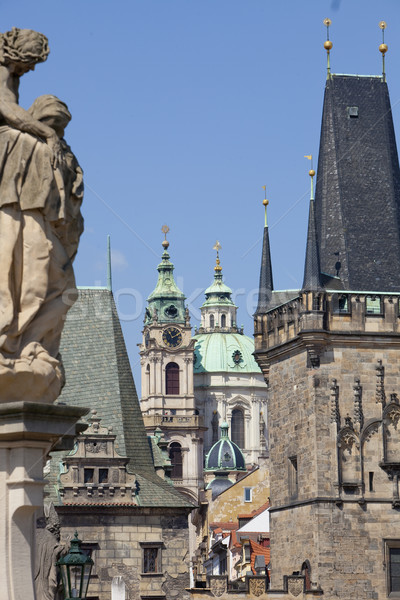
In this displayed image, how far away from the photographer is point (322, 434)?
53594 millimetres

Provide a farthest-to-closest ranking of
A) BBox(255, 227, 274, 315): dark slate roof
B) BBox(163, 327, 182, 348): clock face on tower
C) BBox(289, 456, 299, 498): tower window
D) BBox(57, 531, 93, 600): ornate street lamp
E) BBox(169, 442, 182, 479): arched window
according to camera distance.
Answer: BBox(163, 327, 182, 348): clock face on tower
BBox(169, 442, 182, 479): arched window
BBox(255, 227, 274, 315): dark slate roof
BBox(289, 456, 299, 498): tower window
BBox(57, 531, 93, 600): ornate street lamp

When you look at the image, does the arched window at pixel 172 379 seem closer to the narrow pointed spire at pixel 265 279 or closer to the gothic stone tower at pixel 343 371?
the narrow pointed spire at pixel 265 279

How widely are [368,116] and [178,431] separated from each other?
105 m

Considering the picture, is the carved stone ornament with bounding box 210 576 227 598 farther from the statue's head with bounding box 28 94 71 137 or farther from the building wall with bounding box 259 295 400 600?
the statue's head with bounding box 28 94 71 137

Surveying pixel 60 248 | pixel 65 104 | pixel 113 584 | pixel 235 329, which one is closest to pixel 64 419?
pixel 60 248

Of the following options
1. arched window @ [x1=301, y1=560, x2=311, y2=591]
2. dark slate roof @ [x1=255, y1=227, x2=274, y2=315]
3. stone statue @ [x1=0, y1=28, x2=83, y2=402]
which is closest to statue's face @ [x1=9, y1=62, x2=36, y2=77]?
stone statue @ [x1=0, y1=28, x2=83, y2=402]

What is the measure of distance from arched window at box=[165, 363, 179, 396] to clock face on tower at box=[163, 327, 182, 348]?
7.87 ft

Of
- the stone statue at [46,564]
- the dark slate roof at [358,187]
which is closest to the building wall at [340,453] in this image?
the dark slate roof at [358,187]

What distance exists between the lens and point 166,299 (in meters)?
170

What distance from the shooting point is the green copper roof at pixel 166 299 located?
168 metres

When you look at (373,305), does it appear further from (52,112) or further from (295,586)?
(52,112)

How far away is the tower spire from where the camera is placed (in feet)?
182

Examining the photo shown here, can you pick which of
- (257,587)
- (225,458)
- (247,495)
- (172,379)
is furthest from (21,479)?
(172,379)

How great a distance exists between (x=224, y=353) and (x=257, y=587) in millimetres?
124219
